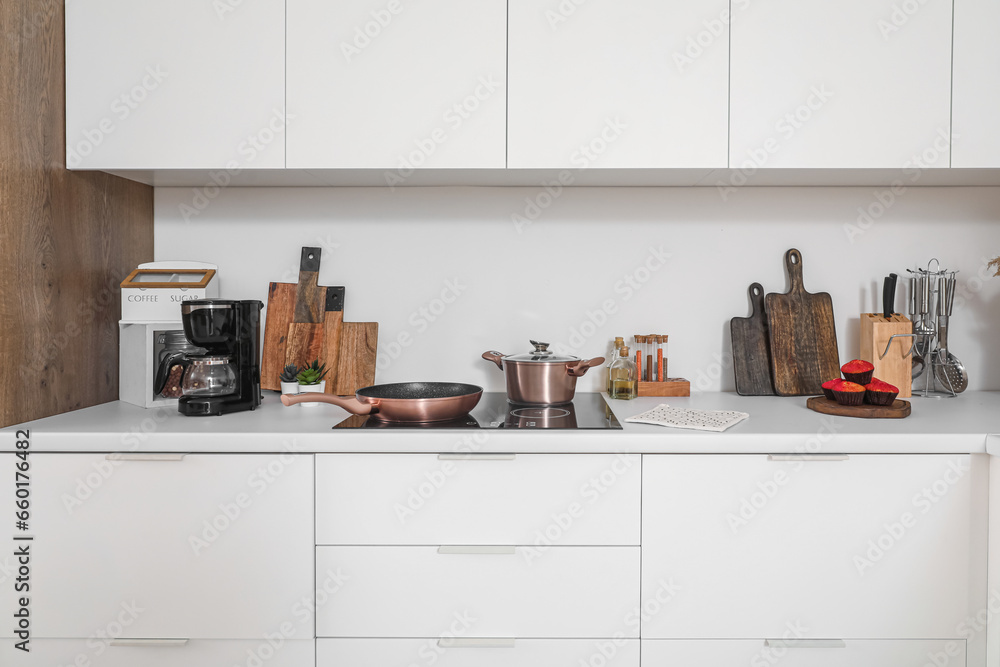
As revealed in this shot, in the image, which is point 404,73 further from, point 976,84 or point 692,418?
point 976,84

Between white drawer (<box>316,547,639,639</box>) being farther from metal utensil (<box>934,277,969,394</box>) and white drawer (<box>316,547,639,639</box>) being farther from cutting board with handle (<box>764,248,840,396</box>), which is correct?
metal utensil (<box>934,277,969,394</box>)

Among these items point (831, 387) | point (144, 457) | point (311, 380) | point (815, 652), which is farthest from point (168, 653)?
point (831, 387)

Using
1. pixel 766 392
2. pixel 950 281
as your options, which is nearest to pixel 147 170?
pixel 766 392

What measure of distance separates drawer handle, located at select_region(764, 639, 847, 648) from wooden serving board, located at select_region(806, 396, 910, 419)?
0.51m

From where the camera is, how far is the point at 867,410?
5.04 ft

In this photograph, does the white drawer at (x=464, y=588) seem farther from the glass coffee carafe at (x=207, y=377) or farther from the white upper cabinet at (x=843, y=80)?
the white upper cabinet at (x=843, y=80)

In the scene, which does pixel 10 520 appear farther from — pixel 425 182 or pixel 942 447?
pixel 942 447

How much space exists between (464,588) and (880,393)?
1.08 meters

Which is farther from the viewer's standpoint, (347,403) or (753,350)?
(753,350)

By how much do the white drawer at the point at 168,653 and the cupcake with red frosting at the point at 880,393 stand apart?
142 cm

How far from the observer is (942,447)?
54.0 inches

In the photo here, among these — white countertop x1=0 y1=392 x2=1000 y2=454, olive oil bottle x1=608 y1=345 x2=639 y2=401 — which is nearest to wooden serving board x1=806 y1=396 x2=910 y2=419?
white countertop x1=0 y1=392 x2=1000 y2=454

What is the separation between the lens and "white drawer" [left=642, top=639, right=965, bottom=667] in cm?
139

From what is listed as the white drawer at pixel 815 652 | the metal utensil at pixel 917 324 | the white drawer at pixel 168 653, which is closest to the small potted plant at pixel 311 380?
the white drawer at pixel 168 653
